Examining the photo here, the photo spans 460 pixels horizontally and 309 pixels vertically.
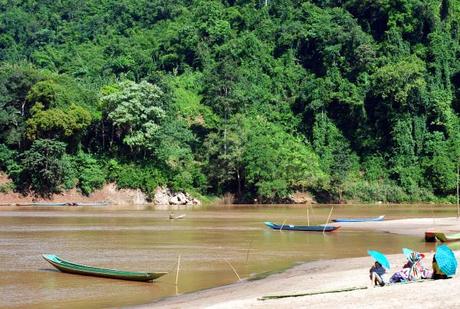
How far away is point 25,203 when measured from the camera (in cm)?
6669

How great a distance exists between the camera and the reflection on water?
66.9 ft

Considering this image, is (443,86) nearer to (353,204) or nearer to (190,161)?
(353,204)

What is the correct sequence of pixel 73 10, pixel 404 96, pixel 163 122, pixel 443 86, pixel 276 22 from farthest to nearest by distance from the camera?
pixel 73 10
pixel 276 22
pixel 443 86
pixel 404 96
pixel 163 122

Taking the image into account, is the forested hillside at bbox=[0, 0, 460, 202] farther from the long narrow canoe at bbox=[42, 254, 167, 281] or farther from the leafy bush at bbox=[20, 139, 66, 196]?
the long narrow canoe at bbox=[42, 254, 167, 281]

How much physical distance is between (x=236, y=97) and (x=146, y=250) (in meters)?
50.8

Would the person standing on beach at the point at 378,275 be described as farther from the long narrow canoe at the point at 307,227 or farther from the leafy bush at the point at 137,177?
the leafy bush at the point at 137,177

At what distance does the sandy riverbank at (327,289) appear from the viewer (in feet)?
49.7

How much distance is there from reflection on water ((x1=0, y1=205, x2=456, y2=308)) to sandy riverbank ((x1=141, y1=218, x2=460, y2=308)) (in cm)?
135

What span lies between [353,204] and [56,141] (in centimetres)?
3260

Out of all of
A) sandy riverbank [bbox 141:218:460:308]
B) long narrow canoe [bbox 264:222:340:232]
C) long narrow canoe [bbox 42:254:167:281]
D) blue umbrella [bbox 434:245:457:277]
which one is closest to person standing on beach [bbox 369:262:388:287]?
sandy riverbank [bbox 141:218:460:308]

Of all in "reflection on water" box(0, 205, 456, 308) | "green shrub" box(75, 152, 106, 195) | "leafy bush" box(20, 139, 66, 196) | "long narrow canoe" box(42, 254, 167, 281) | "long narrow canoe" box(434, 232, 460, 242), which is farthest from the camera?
"green shrub" box(75, 152, 106, 195)

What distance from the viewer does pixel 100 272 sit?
2236cm

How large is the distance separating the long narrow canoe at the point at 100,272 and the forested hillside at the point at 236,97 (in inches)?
1724

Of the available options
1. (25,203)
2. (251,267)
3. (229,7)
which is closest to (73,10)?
(229,7)
